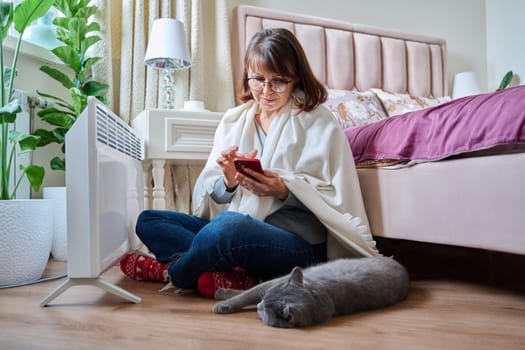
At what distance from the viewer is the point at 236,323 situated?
95cm

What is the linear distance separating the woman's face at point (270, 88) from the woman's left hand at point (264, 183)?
25cm

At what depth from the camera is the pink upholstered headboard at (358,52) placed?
2506 mm

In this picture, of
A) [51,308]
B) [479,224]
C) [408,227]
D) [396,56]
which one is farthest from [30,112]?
[396,56]

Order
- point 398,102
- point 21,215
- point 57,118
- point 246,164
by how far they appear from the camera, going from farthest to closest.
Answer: point 398,102 < point 57,118 < point 21,215 < point 246,164

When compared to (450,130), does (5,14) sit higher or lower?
higher

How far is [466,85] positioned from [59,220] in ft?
7.98

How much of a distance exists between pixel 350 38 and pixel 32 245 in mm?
1977

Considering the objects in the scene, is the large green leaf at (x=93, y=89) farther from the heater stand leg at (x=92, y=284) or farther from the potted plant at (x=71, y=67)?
the heater stand leg at (x=92, y=284)

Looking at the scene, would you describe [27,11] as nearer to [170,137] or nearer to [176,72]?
[170,137]

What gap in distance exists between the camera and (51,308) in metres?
1.11

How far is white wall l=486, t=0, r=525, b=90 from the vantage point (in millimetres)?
3064

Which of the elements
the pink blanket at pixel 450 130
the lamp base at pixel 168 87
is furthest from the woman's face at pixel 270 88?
the lamp base at pixel 168 87

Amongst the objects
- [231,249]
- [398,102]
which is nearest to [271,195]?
[231,249]

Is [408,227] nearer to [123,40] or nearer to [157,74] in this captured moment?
[157,74]
